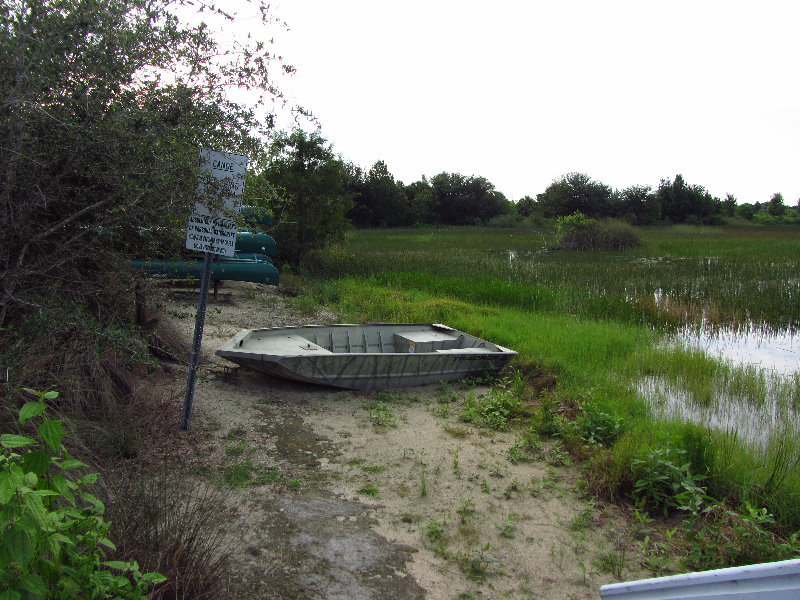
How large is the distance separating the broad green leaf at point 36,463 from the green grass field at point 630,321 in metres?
3.90

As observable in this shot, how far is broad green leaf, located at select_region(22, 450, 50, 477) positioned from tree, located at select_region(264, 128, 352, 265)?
15447 mm

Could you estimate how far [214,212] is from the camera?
498 centimetres

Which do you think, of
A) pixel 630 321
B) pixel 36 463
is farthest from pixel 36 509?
pixel 630 321

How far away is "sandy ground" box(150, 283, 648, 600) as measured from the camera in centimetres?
346

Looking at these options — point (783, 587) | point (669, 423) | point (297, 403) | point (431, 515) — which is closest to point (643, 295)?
point (669, 423)

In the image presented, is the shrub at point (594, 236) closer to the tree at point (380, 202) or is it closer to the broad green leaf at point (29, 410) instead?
the tree at point (380, 202)

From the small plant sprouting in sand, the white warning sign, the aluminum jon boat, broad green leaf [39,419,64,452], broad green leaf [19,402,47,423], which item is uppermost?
the white warning sign

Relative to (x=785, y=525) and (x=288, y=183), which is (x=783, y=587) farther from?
(x=288, y=183)

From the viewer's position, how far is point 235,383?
677 centimetres

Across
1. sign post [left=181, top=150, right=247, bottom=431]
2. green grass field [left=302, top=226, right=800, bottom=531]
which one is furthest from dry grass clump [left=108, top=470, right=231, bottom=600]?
green grass field [left=302, top=226, right=800, bottom=531]

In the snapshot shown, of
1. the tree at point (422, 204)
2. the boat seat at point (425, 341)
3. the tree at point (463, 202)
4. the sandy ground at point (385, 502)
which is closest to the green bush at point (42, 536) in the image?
the sandy ground at point (385, 502)

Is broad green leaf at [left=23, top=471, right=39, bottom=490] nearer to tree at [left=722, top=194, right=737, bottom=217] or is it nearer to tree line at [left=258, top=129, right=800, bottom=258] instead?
tree line at [left=258, top=129, right=800, bottom=258]

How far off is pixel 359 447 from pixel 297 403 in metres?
1.29

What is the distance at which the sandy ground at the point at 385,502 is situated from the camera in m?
3.46
